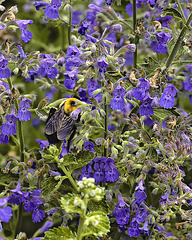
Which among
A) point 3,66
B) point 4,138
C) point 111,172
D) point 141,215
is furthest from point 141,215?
point 3,66

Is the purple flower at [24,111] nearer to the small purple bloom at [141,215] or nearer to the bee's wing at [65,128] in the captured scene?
the bee's wing at [65,128]

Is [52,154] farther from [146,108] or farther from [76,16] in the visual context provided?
[76,16]

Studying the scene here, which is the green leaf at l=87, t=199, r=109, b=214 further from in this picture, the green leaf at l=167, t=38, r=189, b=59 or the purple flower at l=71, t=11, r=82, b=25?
the purple flower at l=71, t=11, r=82, b=25

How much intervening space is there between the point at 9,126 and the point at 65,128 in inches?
7.8

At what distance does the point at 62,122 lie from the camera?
126 centimetres

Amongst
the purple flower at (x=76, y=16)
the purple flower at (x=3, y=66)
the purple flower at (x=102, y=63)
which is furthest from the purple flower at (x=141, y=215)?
the purple flower at (x=76, y=16)

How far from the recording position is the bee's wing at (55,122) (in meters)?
1.26

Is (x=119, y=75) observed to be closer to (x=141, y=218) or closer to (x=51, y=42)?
(x=141, y=218)

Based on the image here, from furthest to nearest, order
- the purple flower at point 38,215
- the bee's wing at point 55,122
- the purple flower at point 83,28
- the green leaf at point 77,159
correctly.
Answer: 1. the purple flower at point 83,28
2. the purple flower at point 38,215
3. the bee's wing at point 55,122
4. the green leaf at point 77,159

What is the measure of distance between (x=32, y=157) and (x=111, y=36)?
22.5 inches

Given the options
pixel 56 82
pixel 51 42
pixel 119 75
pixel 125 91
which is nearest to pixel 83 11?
pixel 51 42

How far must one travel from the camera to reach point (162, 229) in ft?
4.73

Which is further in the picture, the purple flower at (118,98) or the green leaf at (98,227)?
the purple flower at (118,98)

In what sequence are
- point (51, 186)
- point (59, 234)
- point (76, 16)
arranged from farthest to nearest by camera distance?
1. point (76, 16)
2. point (51, 186)
3. point (59, 234)
